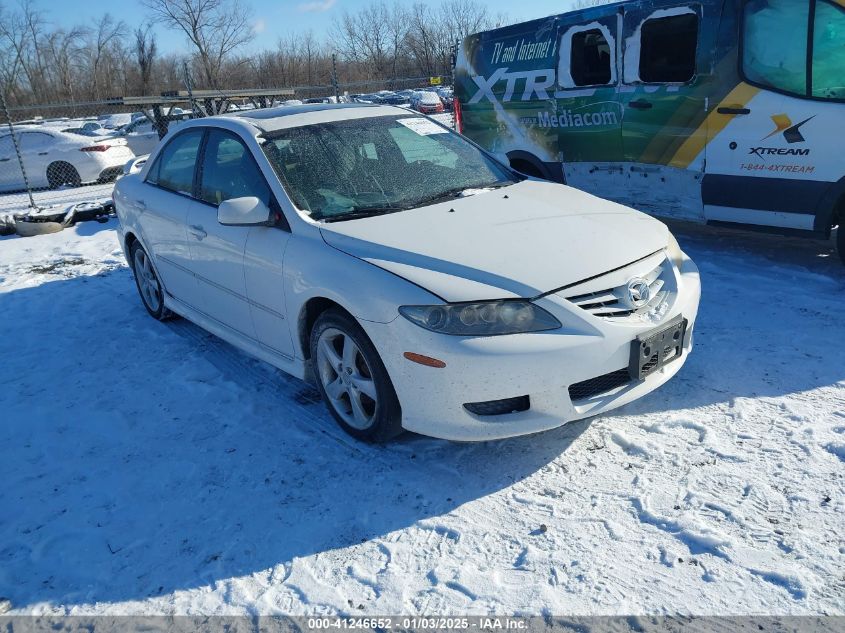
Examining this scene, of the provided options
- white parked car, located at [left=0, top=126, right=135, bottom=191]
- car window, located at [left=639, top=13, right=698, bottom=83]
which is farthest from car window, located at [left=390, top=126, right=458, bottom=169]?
white parked car, located at [left=0, top=126, right=135, bottom=191]

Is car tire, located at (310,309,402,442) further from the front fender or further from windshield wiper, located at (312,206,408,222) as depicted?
windshield wiper, located at (312,206,408,222)

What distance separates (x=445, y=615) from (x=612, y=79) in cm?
546

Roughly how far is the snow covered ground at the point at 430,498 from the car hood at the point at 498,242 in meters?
0.88

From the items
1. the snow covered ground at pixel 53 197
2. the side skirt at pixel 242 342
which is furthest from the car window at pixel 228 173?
the snow covered ground at pixel 53 197

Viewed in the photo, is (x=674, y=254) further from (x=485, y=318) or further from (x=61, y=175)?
(x=61, y=175)

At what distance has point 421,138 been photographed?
4504 millimetres

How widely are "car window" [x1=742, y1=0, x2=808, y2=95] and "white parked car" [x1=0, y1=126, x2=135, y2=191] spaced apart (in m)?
13.1

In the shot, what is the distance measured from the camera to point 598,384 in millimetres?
3070

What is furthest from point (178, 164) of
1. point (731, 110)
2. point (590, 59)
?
point (731, 110)

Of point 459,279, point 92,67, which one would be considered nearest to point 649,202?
point 459,279

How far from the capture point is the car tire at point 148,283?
216 inches

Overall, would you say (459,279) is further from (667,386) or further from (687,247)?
(687,247)

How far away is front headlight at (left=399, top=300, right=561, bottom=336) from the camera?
2.91 m

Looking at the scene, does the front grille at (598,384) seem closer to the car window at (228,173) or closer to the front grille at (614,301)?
the front grille at (614,301)
